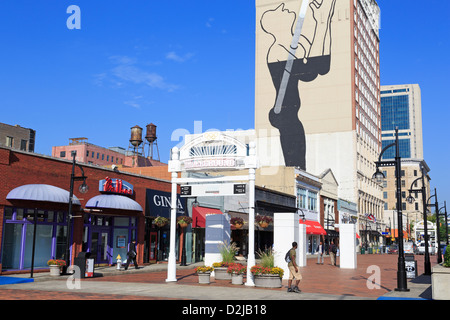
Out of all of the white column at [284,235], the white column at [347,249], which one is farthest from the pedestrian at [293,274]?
the white column at [347,249]

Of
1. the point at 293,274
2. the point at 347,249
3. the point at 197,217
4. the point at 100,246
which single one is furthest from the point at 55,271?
the point at 347,249

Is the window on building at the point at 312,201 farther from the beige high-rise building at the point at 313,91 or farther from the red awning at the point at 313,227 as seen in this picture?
the beige high-rise building at the point at 313,91

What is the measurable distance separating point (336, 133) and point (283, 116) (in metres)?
10.6

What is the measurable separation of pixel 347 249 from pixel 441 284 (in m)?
21.5

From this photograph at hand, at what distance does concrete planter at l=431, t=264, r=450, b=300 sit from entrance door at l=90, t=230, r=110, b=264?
21573 millimetres

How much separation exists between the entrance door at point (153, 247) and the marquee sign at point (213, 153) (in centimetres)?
1366

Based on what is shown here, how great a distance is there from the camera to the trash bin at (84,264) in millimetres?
23094

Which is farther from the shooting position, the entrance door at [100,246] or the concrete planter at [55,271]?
the entrance door at [100,246]

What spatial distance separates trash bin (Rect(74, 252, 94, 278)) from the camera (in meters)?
23.1

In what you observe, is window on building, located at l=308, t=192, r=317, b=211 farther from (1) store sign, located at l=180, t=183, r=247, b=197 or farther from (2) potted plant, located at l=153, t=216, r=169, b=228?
(1) store sign, located at l=180, t=183, r=247, b=197

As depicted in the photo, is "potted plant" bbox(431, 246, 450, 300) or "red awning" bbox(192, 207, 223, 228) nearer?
"potted plant" bbox(431, 246, 450, 300)

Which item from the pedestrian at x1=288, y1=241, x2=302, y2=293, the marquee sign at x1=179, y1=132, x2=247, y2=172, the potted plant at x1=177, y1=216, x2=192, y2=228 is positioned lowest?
the pedestrian at x1=288, y1=241, x2=302, y2=293

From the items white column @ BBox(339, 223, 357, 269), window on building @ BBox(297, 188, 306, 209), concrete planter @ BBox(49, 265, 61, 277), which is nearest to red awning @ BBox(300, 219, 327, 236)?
window on building @ BBox(297, 188, 306, 209)

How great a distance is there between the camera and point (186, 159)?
921 inches
